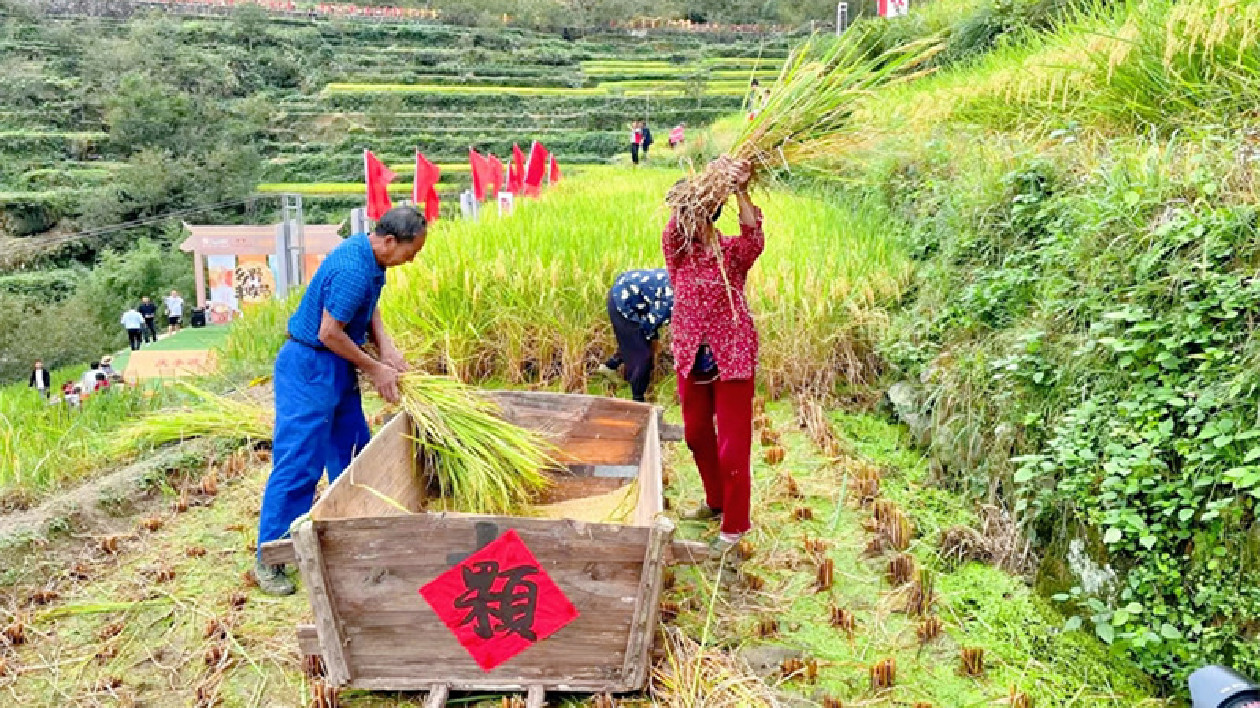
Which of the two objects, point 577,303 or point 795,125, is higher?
point 795,125

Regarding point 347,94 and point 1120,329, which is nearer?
point 1120,329

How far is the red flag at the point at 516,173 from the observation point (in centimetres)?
1012

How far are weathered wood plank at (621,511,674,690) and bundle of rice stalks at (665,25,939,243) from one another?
1.00 m

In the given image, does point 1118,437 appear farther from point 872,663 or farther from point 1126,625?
point 872,663

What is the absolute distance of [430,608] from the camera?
2.19 m

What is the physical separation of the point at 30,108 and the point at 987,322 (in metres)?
38.9

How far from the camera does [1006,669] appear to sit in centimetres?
241

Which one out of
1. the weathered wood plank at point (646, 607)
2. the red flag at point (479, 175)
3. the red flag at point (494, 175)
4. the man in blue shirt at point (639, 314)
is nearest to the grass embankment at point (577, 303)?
the man in blue shirt at point (639, 314)

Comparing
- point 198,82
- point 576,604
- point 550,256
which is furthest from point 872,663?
point 198,82

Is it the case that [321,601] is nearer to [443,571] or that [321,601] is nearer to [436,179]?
[443,571]

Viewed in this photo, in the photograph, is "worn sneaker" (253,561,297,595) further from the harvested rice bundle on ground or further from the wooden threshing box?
the wooden threshing box

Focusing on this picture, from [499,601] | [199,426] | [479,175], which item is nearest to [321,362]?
[499,601]

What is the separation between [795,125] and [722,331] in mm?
679

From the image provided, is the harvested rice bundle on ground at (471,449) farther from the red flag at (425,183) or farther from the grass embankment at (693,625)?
the red flag at (425,183)
